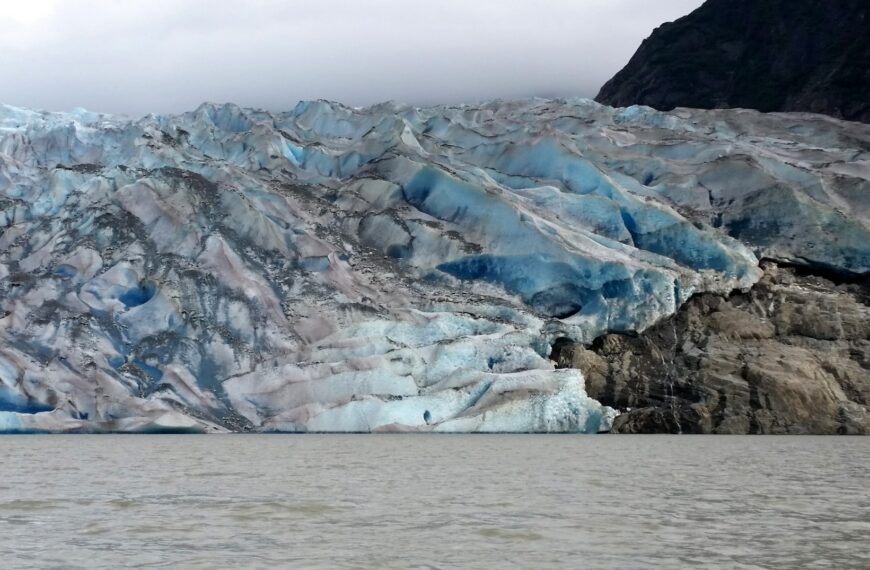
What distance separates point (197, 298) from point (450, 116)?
59.0 ft

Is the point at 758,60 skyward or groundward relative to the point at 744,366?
skyward

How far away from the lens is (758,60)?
65875 millimetres

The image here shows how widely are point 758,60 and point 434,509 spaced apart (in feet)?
200

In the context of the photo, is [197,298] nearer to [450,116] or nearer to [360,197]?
[360,197]

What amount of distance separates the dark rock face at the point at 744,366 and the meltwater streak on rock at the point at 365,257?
0.85m

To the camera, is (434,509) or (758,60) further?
(758,60)

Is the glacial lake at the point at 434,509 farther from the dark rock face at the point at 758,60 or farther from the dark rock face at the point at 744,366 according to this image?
the dark rock face at the point at 758,60

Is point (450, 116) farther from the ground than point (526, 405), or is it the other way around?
point (450, 116)

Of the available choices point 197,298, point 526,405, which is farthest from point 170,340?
point 526,405

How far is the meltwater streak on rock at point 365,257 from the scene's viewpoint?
26312 mm

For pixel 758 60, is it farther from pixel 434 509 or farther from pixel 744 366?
Result: pixel 434 509

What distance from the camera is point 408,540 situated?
28.9 feet

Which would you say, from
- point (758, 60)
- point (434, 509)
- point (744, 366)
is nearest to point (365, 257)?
point (744, 366)

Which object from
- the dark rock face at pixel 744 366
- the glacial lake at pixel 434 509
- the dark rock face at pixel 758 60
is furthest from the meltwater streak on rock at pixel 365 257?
the dark rock face at pixel 758 60
